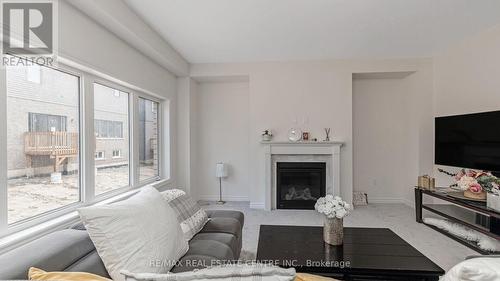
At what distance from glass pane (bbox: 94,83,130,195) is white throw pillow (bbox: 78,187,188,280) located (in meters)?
1.46

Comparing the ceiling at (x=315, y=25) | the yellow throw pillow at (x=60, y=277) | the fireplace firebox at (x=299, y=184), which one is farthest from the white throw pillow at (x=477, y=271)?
the fireplace firebox at (x=299, y=184)

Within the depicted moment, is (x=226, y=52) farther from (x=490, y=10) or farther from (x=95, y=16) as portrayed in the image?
(x=490, y=10)

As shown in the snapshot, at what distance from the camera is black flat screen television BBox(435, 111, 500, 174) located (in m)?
2.86

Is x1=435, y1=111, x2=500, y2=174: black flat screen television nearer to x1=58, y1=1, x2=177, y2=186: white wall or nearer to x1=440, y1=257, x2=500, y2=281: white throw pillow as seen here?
x1=440, y1=257, x2=500, y2=281: white throw pillow

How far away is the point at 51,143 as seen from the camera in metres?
2.06

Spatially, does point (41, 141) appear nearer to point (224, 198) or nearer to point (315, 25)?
point (315, 25)

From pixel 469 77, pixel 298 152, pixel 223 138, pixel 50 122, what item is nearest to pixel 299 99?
pixel 298 152

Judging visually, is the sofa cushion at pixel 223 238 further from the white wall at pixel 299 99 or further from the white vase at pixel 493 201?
the white vase at pixel 493 201

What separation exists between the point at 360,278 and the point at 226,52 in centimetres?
352

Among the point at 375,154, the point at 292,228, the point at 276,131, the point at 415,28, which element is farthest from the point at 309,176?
the point at 415,28

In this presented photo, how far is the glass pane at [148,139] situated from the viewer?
3629 mm

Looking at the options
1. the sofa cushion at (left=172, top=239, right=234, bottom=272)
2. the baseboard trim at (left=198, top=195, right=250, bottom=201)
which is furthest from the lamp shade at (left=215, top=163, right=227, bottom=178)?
the sofa cushion at (left=172, top=239, right=234, bottom=272)

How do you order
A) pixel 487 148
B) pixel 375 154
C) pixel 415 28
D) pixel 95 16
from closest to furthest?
1. pixel 95 16
2. pixel 487 148
3. pixel 415 28
4. pixel 375 154

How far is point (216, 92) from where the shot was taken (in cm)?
504
